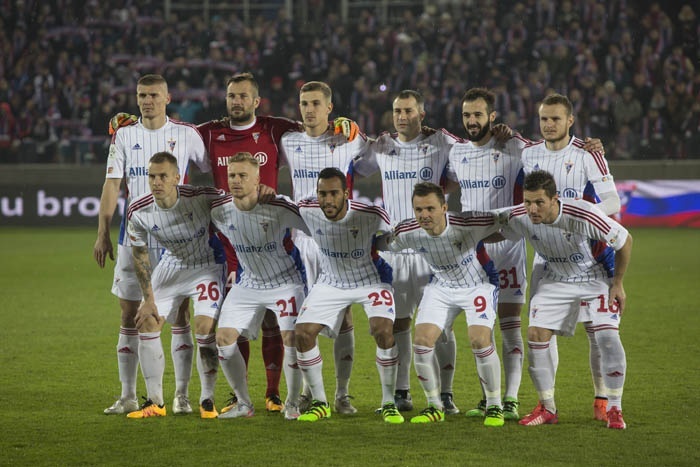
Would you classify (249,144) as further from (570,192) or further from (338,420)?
(570,192)

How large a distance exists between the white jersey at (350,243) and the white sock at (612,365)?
56.7 inches

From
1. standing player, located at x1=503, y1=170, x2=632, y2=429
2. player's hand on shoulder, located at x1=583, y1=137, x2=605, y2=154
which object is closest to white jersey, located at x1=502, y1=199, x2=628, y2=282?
standing player, located at x1=503, y1=170, x2=632, y2=429

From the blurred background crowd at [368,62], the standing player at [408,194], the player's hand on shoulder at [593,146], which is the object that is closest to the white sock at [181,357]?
the standing player at [408,194]

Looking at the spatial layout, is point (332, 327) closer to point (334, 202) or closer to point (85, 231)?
point (334, 202)

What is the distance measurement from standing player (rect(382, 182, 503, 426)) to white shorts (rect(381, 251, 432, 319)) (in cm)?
28

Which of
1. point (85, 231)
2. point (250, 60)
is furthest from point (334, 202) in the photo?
point (250, 60)

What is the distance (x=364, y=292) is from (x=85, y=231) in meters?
13.3

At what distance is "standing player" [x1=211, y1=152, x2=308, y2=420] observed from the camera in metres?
6.38

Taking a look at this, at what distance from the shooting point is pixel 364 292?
252 inches

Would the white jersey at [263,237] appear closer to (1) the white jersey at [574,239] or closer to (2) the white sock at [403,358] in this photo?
(2) the white sock at [403,358]

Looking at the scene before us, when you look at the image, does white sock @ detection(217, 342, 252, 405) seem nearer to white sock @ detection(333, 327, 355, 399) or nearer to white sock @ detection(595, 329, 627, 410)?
white sock @ detection(333, 327, 355, 399)

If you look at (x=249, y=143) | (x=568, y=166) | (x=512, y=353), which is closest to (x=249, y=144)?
(x=249, y=143)

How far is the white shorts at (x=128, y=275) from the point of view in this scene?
6.73 m

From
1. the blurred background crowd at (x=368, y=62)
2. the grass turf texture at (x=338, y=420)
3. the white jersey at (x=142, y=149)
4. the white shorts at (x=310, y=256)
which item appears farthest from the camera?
the blurred background crowd at (x=368, y=62)
